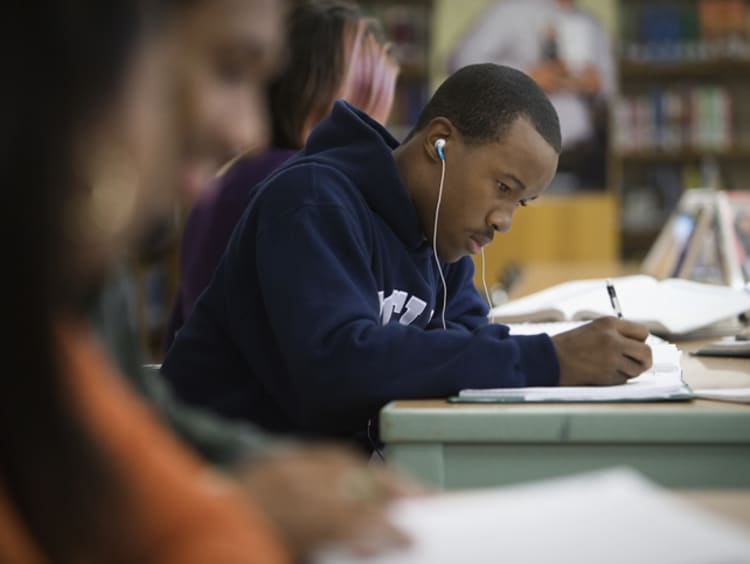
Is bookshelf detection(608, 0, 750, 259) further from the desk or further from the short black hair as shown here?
the desk

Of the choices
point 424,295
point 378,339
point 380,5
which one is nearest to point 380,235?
point 424,295

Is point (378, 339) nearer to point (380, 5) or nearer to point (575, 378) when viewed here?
Answer: point (575, 378)

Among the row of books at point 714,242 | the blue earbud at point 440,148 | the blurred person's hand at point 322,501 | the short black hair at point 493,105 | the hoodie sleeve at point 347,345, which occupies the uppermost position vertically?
the short black hair at point 493,105

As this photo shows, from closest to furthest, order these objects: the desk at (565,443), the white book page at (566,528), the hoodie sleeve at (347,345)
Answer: the white book page at (566,528)
the desk at (565,443)
the hoodie sleeve at (347,345)

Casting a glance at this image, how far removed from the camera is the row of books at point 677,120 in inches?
230

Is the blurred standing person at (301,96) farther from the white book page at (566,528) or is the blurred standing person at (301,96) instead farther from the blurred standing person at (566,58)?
the blurred standing person at (566,58)

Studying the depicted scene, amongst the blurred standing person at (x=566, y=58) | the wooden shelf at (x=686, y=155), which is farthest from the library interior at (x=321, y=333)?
the wooden shelf at (x=686, y=155)

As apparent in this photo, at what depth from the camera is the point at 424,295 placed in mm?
1588

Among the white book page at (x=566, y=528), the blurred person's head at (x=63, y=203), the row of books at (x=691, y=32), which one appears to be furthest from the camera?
the row of books at (x=691, y=32)

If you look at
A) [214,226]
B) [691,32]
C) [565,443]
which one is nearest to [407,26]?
[691,32]

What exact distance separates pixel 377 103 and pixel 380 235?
0.68 meters

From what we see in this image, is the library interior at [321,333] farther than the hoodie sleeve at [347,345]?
No

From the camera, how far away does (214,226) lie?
6.70ft

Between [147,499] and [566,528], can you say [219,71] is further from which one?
[566,528]
